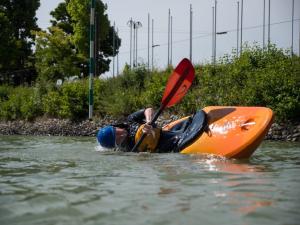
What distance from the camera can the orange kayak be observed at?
614 cm

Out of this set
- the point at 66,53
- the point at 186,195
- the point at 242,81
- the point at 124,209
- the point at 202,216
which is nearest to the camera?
the point at 202,216

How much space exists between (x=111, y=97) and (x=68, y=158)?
29.3 ft

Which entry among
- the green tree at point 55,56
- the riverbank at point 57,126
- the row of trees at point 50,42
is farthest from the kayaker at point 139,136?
the green tree at point 55,56

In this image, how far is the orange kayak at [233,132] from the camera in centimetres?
614

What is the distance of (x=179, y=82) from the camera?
7762 millimetres

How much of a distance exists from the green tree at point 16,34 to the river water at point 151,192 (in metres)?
21.9

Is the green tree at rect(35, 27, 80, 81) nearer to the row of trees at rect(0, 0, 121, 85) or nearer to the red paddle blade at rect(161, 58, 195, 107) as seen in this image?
the row of trees at rect(0, 0, 121, 85)

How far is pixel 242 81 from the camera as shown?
1329 cm

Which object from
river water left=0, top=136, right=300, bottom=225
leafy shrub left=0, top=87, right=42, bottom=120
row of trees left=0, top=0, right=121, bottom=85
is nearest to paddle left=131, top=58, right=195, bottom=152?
river water left=0, top=136, right=300, bottom=225

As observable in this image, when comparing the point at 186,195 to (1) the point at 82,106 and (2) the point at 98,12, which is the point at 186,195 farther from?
(2) the point at 98,12

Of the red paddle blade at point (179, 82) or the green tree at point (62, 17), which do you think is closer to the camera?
the red paddle blade at point (179, 82)

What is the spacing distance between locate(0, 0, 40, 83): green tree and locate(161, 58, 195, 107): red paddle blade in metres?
20.3

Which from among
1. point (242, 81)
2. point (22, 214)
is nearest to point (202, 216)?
point (22, 214)

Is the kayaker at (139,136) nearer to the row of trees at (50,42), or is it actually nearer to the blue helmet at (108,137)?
the blue helmet at (108,137)
